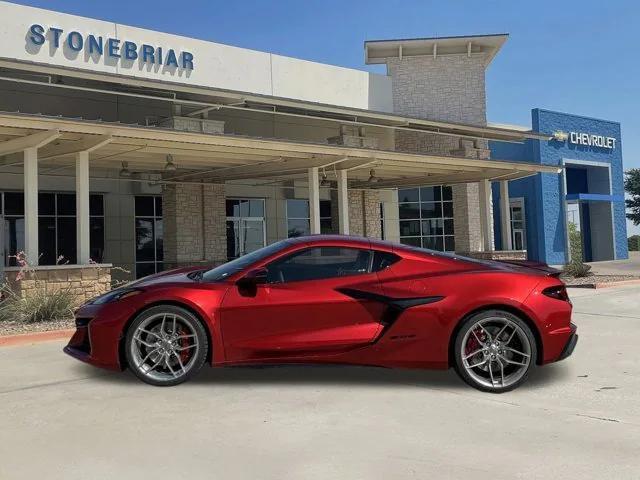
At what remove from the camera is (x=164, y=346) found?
5570mm

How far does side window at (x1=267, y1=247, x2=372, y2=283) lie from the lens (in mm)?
5695

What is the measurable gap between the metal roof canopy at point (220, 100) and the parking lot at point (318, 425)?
356 inches

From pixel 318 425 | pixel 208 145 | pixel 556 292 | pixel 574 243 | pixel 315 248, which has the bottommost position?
pixel 318 425

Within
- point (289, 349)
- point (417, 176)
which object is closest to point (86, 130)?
point (289, 349)

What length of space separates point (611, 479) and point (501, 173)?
1754cm

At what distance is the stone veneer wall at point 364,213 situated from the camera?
74.3ft

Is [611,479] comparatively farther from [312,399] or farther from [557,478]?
[312,399]

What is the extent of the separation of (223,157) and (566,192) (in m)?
25.1

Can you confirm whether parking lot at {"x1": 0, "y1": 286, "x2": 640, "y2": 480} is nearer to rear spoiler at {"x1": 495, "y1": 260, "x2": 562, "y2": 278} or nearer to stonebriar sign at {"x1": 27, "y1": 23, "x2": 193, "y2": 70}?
rear spoiler at {"x1": 495, "y1": 260, "x2": 562, "y2": 278}

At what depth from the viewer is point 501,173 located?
2020cm

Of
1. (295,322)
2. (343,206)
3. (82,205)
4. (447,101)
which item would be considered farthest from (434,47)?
(295,322)

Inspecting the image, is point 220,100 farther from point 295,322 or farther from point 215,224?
point 295,322

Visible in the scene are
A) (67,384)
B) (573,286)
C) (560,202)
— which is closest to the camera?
(67,384)

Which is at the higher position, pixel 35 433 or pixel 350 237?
pixel 350 237
